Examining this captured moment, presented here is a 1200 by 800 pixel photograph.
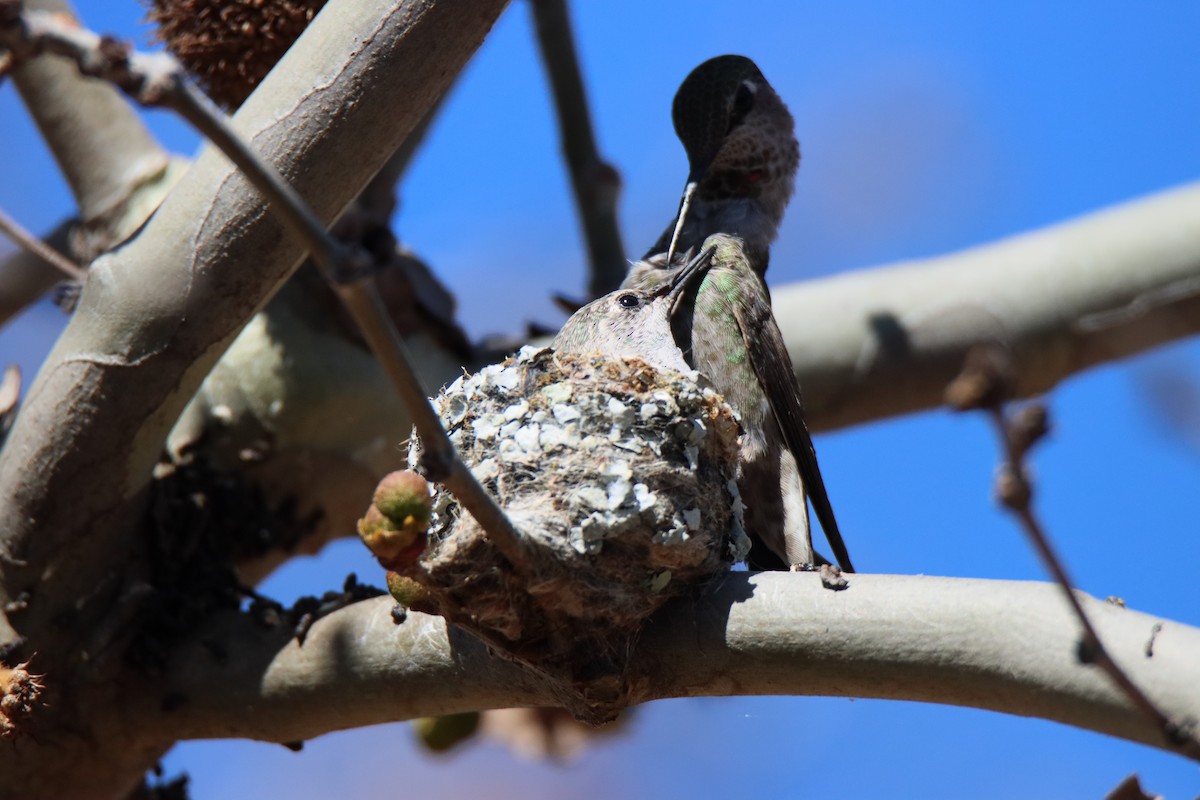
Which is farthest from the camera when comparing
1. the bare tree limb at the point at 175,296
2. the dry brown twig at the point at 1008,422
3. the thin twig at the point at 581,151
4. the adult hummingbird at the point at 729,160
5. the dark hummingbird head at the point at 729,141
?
the thin twig at the point at 581,151

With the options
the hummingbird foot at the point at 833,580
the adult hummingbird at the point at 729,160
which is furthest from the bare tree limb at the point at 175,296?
the adult hummingbird at the point at 729,160

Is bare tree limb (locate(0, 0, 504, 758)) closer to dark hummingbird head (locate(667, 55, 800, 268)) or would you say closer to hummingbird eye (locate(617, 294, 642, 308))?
hummingbird eye (locate(617, 294, 642, 308))

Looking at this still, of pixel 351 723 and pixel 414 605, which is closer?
pixel 414 605

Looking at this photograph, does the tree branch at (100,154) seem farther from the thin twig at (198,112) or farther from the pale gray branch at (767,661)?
the thin twig at (198,112)

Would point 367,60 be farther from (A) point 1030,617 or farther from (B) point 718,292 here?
(A) point 1030,617

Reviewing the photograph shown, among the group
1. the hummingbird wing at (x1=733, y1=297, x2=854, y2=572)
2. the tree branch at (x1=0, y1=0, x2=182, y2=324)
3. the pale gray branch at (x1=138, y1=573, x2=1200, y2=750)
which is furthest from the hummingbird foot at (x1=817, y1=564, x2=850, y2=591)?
the tree branch at (x1=0, y1=0, x2=182, y2=324)

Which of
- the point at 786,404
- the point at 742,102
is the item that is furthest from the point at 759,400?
the point at 742,102

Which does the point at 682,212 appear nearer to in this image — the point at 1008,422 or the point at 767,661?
the point at 767,661

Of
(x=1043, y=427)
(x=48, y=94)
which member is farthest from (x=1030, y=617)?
(x=48, y=94)
